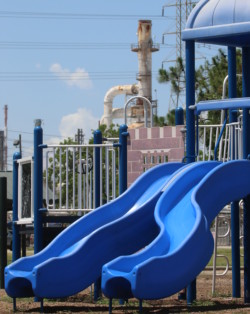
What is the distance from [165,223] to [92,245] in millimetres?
911

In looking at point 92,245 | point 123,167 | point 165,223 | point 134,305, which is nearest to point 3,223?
point 123,167

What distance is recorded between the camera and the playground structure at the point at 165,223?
35.7 feet

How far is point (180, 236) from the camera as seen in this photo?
11.2 metres

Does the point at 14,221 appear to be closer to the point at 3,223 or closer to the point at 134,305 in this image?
the point at 3,223

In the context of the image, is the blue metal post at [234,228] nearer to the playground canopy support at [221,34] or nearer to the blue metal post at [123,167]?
the playground canopy support at [221,34]

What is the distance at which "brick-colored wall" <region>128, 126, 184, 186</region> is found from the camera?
14.4 metres

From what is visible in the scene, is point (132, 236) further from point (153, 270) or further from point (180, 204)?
point (153, 270)

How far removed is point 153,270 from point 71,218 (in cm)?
346

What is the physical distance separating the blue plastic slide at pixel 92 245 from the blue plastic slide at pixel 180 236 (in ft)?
1.66

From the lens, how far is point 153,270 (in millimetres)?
10602

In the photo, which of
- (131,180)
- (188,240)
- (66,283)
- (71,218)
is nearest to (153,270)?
(188,240)

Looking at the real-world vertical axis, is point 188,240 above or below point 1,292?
above

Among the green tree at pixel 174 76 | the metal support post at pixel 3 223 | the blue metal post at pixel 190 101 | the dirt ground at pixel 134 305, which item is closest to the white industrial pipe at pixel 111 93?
the green tree at pixel 174 76

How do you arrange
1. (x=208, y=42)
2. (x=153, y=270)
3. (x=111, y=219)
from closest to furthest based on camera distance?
1. (x=153, y=270)
2. (x=111, y=219)
3. (x=208, y=42)
